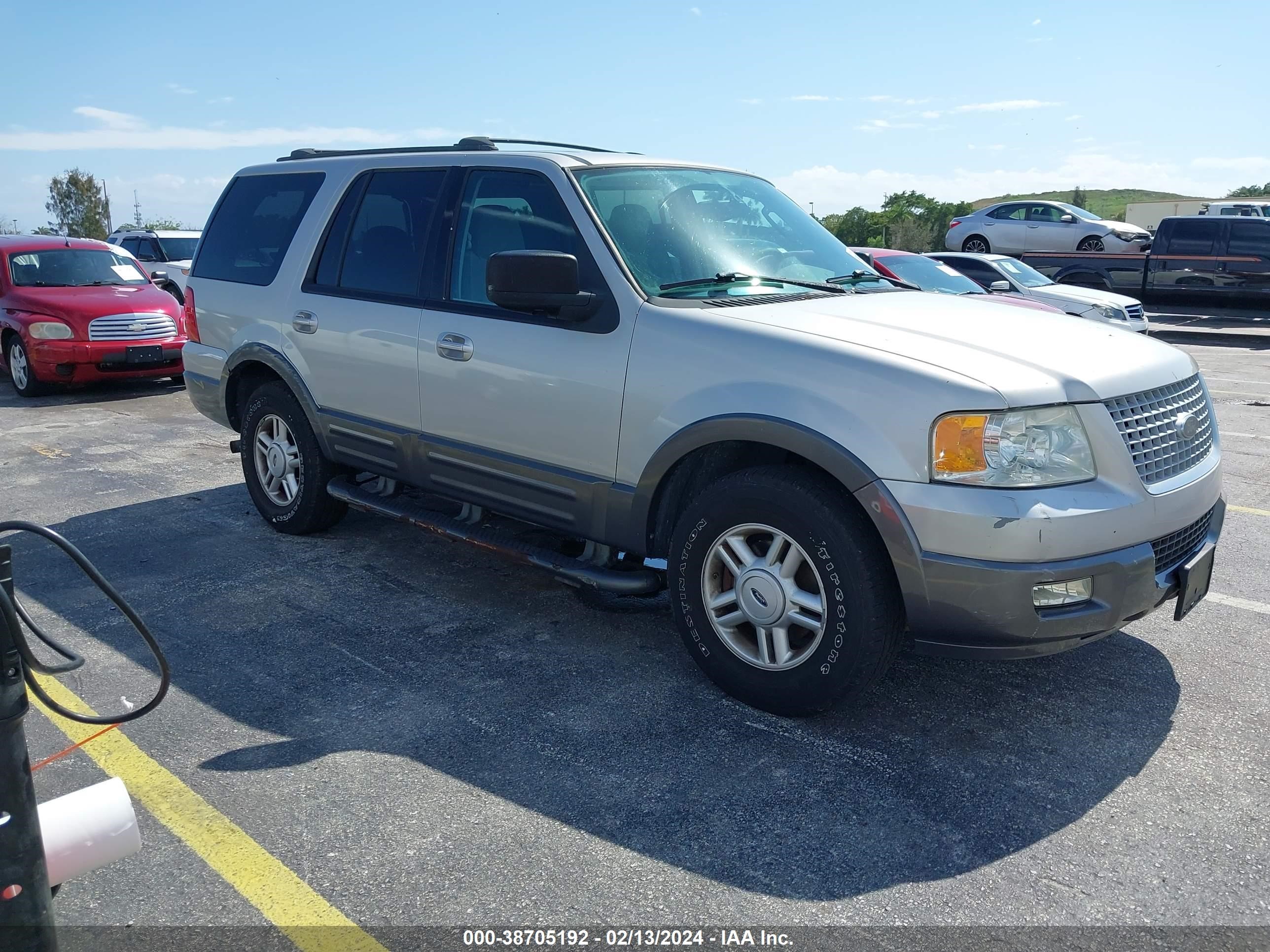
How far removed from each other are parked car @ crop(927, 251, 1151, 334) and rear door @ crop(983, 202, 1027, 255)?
277 inches

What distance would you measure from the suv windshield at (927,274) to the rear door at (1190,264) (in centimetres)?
879

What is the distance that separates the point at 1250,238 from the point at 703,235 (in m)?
18.1

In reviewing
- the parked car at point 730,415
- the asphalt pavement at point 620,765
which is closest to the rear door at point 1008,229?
the asphalt pavement at point 620,765

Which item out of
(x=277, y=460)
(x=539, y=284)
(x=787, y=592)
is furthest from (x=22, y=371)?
(x=787, y=592)

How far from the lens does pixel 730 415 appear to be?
363cm

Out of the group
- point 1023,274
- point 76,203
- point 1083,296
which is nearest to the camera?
point 1083,296

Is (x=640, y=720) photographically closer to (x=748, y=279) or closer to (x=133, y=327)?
(x=748, y=279)

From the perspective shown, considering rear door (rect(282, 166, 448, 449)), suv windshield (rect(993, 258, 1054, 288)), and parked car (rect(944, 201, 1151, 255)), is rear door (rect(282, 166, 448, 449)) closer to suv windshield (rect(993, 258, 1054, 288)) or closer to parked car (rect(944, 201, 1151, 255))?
suv windshield (rect(993, 258, 1054, 288))

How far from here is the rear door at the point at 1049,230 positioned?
22.8 metres

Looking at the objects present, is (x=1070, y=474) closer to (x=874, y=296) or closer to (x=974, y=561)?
(x=974, y=561)

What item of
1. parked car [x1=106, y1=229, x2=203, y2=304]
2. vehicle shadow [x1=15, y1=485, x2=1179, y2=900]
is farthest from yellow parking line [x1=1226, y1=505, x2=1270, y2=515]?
parked car [x1=106, y1=229, x2=203, y2=304]

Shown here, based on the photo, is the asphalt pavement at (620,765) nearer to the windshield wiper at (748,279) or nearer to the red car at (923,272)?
the windshield wiper at (748,279)

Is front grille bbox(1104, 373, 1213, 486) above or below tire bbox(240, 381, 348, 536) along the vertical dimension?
above

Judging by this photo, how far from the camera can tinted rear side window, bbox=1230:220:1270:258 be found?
18516mm
